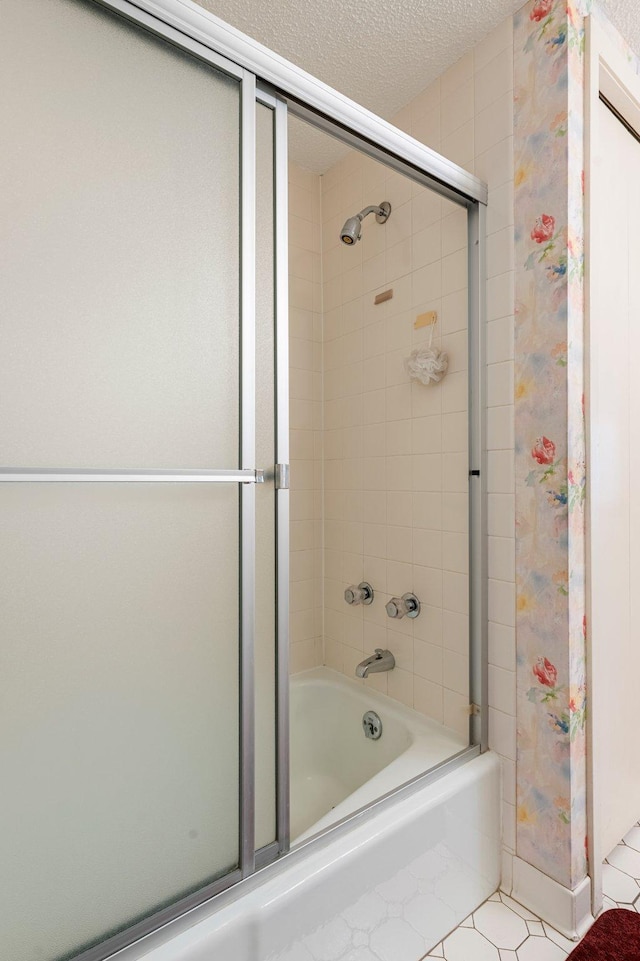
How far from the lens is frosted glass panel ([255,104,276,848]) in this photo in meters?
0.98

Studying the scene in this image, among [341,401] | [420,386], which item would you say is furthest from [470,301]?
[341,401]

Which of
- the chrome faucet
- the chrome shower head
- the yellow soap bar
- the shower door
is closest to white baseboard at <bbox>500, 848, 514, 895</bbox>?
the chrome faucet

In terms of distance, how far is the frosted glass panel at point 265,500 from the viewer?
983 millimetres

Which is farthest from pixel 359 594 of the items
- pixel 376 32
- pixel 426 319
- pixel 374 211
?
pixel 376 32

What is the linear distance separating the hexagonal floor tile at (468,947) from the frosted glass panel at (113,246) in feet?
4.14

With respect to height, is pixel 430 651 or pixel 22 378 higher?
pixel 22 378

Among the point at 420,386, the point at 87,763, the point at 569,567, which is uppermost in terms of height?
the point at 420,386

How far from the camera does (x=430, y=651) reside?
1.65m

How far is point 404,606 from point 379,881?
765 millimetres

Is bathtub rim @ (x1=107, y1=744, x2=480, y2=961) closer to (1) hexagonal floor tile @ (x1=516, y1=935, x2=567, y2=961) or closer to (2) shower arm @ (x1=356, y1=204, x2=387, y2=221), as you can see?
(1) hexagonal floor tile @ (x1=516, y1=935, x2=567, y2=961)

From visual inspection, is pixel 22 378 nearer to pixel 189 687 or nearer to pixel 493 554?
pixel 189 687

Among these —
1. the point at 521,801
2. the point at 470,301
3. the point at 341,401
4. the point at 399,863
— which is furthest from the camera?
the point at 341,401

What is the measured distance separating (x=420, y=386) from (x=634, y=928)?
1545mm

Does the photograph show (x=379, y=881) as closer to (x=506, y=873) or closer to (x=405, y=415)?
(x=506, y=873)
